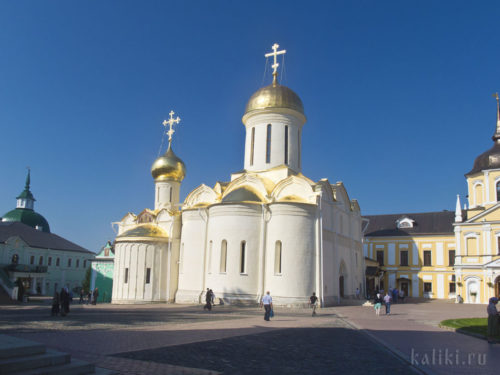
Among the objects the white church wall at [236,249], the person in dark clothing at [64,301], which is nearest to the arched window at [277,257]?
the white church wall at [236,249]

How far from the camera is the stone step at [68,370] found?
273 inches

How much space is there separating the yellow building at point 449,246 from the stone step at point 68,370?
3198cm

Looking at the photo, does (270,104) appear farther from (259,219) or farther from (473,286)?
(473,286)

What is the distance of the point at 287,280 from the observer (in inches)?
988

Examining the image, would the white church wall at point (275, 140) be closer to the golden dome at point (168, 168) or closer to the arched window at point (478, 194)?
the golden dome at point (168, 168)

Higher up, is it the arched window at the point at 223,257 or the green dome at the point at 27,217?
the green dome at the point at 27,217

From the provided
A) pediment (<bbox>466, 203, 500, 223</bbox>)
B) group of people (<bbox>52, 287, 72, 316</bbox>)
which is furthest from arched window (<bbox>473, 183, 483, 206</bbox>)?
group of people (<bbox>52, 287, 72, 316</bbox>)

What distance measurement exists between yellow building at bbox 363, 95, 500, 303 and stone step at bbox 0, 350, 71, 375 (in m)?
32.2

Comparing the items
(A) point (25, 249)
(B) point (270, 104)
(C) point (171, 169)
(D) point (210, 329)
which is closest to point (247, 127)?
(B) point (270, 104)

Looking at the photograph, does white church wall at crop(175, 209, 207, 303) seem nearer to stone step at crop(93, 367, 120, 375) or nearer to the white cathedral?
the white cathedral

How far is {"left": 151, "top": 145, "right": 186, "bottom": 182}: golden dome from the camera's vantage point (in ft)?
117

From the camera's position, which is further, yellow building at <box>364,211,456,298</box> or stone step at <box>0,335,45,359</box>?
yellow building at <box>364,211,456,298</box>

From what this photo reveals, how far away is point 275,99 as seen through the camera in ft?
99.2

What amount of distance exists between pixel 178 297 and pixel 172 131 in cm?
1411
